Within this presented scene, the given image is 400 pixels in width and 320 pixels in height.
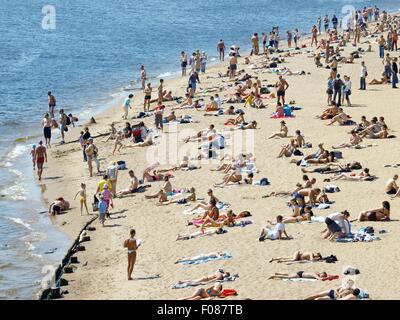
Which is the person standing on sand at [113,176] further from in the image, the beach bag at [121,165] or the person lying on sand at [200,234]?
the person lying on sand at [200,234]

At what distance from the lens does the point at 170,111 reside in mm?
34000

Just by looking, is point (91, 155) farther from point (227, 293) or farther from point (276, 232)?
point (227, 293)

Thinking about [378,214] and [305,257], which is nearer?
[305,257]

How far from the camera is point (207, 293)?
15.5 metres

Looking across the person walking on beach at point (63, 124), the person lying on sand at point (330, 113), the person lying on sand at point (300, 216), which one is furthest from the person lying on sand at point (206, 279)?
the person walking on beach at point (63, 124)

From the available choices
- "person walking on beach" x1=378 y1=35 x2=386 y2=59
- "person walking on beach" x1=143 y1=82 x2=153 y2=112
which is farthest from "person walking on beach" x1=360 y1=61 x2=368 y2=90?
"person walking on beach" x1=143 y1=82 x2=153 y2=112

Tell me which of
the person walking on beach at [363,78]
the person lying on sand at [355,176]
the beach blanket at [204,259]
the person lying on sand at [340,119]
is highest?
the person walking on beach at [363,78]

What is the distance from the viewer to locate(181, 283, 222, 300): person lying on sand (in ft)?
50.6

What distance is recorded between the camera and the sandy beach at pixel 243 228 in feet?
54.9

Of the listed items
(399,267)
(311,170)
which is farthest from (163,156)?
(399,267)

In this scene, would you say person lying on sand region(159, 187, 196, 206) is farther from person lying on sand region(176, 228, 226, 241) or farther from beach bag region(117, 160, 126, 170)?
beach bag region(117, 160, 126, 170)

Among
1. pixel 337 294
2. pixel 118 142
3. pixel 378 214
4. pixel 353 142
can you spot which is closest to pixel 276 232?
pixel 378 214

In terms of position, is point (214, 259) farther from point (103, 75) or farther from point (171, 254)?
point (103, 75)
